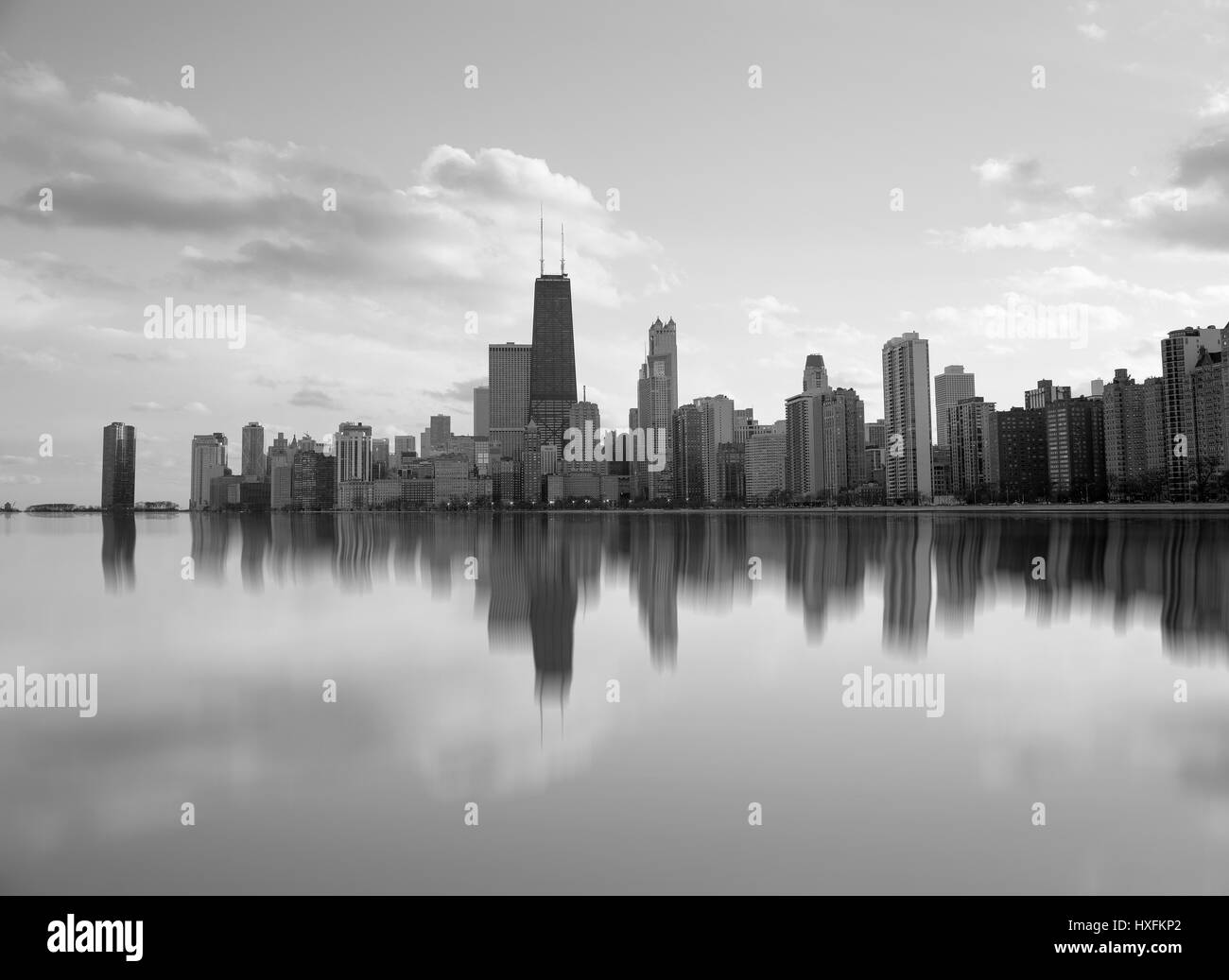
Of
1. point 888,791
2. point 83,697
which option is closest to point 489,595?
point 83,697

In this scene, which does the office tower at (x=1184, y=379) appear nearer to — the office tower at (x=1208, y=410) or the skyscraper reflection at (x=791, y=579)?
the office tower at (x=1208, y=410)

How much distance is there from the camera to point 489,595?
27.0m

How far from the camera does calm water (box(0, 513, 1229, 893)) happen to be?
7746 millimetres

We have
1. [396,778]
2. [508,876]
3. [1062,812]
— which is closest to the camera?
[508,876]

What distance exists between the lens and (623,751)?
10703 millimetres

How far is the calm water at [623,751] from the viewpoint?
7.75 meters
